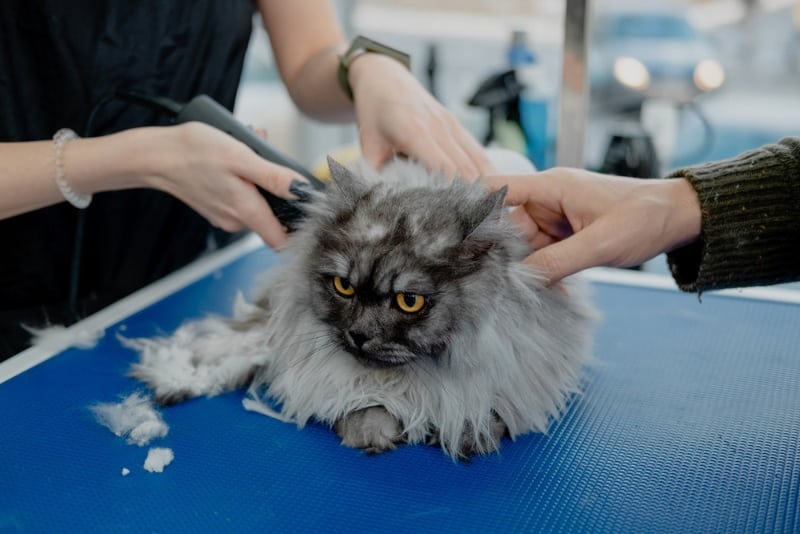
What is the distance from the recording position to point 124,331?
1423mm

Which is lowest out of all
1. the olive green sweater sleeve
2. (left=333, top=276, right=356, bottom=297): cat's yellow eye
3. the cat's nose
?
the cat's nose

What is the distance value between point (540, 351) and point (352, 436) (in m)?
0.29

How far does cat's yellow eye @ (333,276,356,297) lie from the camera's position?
105cm

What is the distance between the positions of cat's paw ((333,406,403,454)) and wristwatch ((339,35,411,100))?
71 cm

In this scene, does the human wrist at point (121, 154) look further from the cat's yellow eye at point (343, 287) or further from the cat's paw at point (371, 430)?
the cat's paw at point (371, 430)

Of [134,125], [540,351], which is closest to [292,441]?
[540,351]

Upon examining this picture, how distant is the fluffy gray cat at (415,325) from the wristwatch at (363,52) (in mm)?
417

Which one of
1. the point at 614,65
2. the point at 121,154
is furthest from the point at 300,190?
the point at 614,65

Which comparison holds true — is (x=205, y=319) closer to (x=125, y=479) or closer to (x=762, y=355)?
(x=125, y=479)

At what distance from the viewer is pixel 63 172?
1231 mm

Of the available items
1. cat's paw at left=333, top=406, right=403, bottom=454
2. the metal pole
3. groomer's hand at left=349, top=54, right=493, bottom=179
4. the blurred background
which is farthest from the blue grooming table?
the blurred background

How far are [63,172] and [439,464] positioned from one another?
0.75 meters

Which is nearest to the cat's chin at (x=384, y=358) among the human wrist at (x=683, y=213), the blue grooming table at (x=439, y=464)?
the blue grooming table at (x=439, y=464)

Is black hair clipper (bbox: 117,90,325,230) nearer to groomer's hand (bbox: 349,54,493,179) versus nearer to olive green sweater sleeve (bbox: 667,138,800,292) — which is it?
groomer's hand (bbox: 349,54,493,179)
